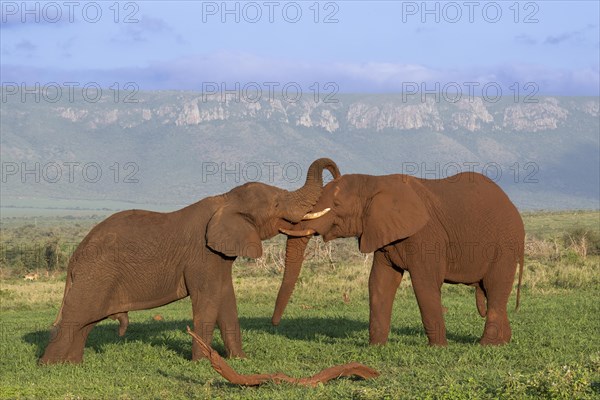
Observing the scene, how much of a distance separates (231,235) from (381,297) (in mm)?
2931

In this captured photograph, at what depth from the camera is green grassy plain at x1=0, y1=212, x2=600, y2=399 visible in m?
11.8

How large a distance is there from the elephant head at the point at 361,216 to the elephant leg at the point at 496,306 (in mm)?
1692

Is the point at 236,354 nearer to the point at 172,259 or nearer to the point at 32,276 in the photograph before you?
the point at 172,259

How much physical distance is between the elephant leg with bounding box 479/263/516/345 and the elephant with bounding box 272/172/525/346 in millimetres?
16

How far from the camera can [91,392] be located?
12500 mm

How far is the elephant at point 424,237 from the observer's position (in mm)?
15680

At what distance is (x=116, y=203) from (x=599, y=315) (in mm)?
169446

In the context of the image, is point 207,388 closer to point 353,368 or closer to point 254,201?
point 353,368

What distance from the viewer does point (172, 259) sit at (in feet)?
49.2

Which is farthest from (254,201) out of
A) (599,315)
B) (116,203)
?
(116,203)

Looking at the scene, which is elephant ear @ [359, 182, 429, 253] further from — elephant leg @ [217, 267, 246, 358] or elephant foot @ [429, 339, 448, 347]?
elephant leg @ [217, 267, 246, 358]
